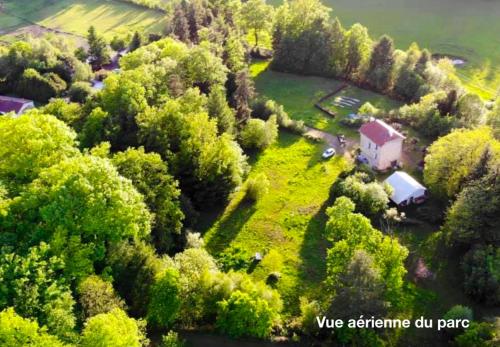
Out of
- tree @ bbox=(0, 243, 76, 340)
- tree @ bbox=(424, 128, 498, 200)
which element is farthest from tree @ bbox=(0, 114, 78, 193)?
tree @ bbox=(424, 128, 498, 200)

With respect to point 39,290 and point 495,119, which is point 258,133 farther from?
point 39,290

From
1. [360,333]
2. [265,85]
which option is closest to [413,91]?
[265,85]

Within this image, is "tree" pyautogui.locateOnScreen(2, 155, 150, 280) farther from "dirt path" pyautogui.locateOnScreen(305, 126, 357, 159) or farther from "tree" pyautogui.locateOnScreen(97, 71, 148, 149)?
"dirt path" pyautogui.locateOnScreen(305, 126, 357, 159)

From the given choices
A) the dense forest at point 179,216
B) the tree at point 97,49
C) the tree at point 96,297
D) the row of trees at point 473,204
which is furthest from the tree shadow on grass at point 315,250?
the tree at point 97,49

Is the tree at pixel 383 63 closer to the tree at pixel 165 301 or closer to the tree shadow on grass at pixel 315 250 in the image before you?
the tree shadow on grass at pixel 315 250

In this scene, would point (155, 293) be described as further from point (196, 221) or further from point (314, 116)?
point (314, 116)

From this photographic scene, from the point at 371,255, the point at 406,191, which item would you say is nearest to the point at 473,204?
the point at 406,191
